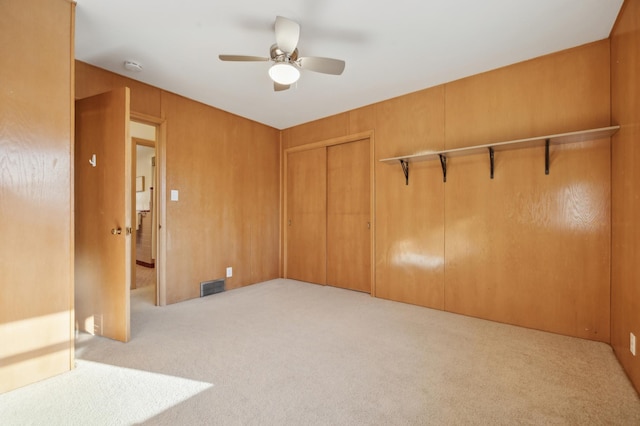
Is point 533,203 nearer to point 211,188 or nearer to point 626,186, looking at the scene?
point 626,186

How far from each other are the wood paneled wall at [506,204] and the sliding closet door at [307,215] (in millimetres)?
1005

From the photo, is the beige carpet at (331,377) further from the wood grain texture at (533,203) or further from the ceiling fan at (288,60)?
the ceiling fan at (288,60)

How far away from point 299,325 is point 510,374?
1.71 metres

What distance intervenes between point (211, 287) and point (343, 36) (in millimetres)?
3283

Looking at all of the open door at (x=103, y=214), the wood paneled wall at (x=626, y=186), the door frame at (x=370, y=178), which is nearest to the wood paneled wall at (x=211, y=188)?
the door frame at (x=370, y=178)

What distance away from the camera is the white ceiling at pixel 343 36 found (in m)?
2.06

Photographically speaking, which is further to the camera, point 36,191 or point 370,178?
point 370,178

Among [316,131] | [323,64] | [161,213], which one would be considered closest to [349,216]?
[316,131]

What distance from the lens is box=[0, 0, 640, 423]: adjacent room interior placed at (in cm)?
187

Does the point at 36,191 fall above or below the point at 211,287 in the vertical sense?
above

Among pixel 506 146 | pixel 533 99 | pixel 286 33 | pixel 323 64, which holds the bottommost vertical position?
pixel 506 146

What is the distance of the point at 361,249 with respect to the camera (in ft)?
13.4

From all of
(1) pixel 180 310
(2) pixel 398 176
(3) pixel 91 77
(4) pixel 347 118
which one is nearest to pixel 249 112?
(4) pixel 347 118

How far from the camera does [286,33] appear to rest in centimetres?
206
